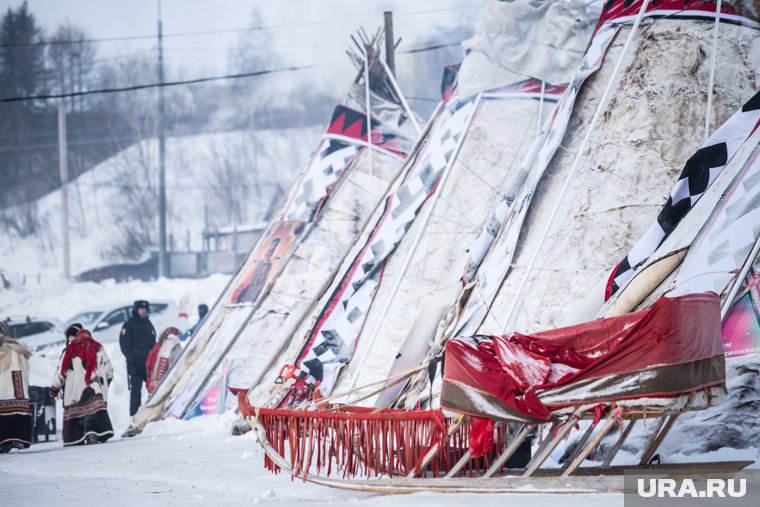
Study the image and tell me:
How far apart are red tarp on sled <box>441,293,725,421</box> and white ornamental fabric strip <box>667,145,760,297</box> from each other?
0.68m

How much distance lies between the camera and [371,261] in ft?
27.6

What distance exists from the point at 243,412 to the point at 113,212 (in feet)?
97.3

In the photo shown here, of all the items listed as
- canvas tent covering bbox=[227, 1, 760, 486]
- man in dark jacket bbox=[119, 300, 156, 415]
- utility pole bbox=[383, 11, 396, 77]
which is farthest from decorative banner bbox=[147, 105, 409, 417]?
canvas tent covering bbox=[227, 1, 760, 486]

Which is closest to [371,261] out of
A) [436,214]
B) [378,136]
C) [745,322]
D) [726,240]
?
[436,214]

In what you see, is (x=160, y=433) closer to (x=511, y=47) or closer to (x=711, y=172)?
(x=511, y=47)

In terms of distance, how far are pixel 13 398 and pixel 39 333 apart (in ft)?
31.7

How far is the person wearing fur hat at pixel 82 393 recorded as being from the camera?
8812 millimetres

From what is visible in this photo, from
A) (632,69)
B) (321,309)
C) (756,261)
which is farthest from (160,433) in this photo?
(756,261)

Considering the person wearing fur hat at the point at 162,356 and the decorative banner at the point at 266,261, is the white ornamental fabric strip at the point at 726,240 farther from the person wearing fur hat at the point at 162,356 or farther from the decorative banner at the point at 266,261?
the person wearing fur hat at the point at 162,356

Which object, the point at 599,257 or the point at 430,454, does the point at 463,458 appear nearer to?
the point at 430,454

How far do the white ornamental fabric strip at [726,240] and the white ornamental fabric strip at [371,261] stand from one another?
353 centimetres

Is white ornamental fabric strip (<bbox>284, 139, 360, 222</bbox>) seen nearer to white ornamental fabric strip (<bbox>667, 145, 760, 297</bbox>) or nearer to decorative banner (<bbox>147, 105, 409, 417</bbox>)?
decorative banner (<bbox>147, 105, 409, 417</bbox>)

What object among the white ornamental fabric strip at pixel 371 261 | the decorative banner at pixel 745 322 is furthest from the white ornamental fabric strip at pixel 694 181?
the white ornamental fabric strip at pixel 371 261

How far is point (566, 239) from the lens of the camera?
618 cm
